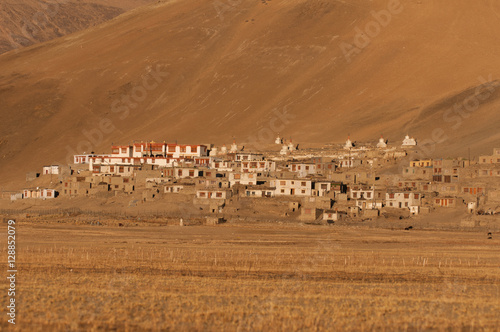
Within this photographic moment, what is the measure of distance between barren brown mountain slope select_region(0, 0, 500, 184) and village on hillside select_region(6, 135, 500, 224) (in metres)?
18.8

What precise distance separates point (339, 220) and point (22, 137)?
9789 cm

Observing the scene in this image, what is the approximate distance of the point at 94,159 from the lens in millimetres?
93312

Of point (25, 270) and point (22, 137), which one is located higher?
point (22, 137)

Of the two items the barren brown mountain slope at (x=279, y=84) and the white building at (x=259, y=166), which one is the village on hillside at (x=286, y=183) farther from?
the barren brown mountain slope at (x=279, y=84)

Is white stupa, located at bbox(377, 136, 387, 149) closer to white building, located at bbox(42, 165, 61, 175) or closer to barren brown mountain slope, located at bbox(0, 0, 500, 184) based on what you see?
barren brown mountain slope, located at bbox(0, 0, 500, 184)

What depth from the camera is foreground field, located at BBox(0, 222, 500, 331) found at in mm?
23359

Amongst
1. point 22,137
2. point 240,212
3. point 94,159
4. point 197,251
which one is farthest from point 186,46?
point 197,251

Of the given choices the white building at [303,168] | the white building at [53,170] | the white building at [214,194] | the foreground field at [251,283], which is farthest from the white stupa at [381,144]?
the foreground field at [251,283]

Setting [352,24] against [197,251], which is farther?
[352,24]

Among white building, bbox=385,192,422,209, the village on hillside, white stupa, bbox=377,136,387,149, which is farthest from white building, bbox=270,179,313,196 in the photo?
white stupa, bbox=377,136,387,149

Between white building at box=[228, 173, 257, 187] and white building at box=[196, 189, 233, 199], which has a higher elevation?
white building at box=[228, 173, 257, 187]

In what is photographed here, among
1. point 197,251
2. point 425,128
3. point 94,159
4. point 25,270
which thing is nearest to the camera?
point 25,270

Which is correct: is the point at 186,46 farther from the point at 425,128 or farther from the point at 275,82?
the point at 425,128

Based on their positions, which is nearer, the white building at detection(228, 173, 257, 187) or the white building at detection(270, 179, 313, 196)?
the white building at detection(270, 179, 313, 196)
